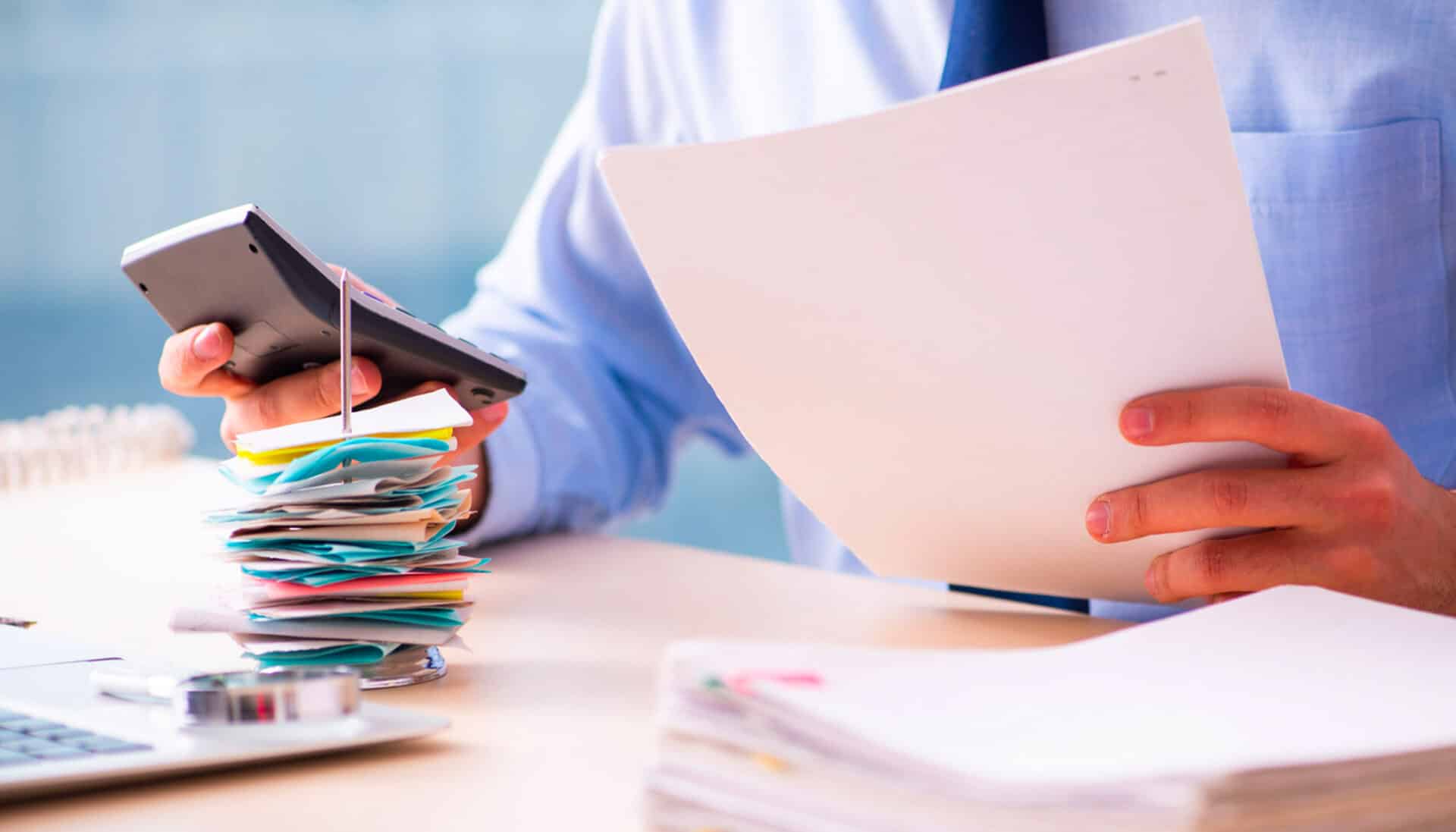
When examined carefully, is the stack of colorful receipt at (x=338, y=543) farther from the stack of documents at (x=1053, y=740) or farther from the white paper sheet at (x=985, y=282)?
the stack of documents at (x=1053, y=740)

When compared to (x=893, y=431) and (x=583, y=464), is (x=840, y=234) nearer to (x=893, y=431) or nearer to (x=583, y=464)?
(x=893, y=431)

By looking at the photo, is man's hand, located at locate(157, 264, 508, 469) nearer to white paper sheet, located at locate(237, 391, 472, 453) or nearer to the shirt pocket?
white paper sheet, located at locate(237, 391, 472, 453)

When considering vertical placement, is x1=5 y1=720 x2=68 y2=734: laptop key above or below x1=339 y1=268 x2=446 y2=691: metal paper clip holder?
below

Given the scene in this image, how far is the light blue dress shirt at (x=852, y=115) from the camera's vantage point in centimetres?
90

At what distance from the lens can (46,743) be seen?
46 centimetres

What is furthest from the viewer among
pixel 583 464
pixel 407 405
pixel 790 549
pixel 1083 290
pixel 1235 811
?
pixel 790 549

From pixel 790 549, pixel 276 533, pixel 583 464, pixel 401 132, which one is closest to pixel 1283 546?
pixel 276 533

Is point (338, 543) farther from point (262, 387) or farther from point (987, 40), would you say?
point (987, 40)

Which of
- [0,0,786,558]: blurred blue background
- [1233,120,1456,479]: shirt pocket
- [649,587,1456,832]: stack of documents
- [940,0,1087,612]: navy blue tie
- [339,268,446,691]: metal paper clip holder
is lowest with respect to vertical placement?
[649,587,1456,832]: stack of documents

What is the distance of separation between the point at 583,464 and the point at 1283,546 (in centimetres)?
61

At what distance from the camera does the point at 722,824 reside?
352 millimetres

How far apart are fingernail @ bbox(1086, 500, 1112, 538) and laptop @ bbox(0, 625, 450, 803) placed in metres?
0.31

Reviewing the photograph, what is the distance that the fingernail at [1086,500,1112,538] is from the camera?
0.62 meters

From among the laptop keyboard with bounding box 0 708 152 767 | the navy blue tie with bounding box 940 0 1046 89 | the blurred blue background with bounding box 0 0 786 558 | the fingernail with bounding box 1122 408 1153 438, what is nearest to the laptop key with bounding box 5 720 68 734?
the laptop keyboard with bounding box 0 708 152 767
